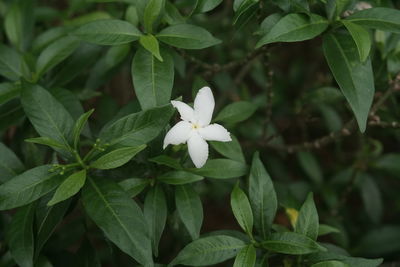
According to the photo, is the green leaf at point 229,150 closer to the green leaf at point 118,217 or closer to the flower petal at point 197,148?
the flower petal at point 197,148

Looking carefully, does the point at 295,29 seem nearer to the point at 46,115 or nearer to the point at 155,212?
the point at 155,212

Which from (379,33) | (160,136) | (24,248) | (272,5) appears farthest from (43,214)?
(379,33)

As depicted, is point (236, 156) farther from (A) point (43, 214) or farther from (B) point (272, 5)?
(A) point (43, 214)

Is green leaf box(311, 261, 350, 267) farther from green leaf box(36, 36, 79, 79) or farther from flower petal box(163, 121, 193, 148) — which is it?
green leaf box(36, 36, 79, 79)

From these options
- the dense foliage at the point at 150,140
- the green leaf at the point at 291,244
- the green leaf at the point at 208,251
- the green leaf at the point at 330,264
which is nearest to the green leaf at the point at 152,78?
the dense foliage at the point at 150,140

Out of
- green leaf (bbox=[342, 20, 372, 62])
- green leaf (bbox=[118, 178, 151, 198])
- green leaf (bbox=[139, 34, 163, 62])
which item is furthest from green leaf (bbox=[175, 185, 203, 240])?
green leaf (bbox=[342, 20, 372, 62])
